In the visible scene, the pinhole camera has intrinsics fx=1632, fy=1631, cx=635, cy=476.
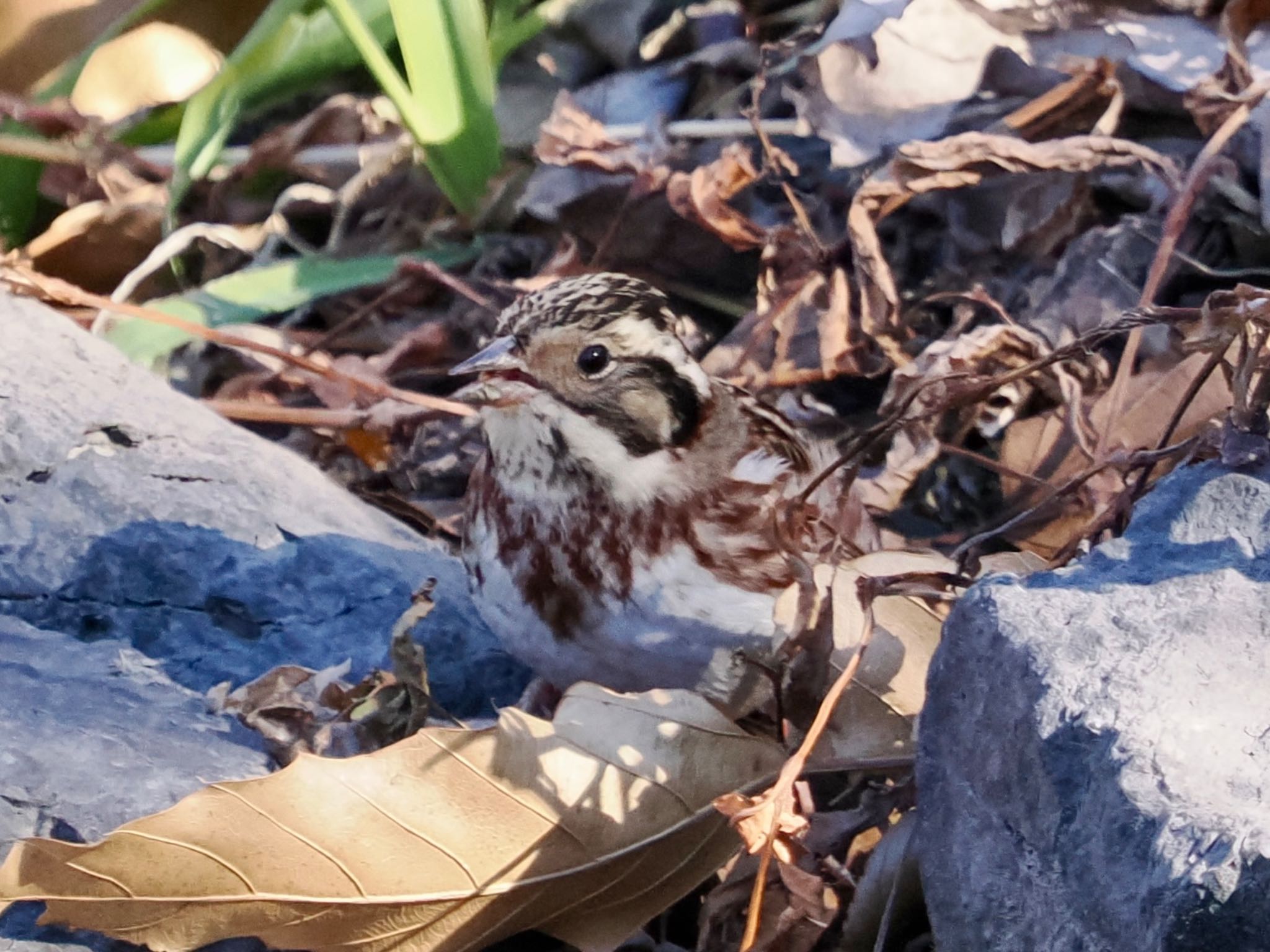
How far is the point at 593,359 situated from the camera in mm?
2156

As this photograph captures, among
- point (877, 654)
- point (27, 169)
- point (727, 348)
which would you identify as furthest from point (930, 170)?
point (27, 169)

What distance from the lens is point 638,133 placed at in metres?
3.43

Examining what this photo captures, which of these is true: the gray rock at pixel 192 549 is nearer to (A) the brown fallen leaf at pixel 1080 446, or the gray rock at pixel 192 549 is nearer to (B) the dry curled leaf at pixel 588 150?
(A) the brown fallen leaf at pixel 1080 446

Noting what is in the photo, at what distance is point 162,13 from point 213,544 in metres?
1.92

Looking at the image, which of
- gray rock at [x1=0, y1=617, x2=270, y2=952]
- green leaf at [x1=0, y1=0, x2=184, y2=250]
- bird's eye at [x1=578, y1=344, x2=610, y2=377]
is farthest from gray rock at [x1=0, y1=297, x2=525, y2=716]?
green leaf at [x1=0, y1=0, x2=184, y2=250]

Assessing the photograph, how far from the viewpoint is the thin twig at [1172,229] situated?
2.54 meters

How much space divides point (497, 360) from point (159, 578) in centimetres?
59

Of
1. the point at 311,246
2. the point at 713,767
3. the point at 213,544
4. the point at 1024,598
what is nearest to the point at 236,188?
the point at 311,246

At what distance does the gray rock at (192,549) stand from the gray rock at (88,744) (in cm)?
11

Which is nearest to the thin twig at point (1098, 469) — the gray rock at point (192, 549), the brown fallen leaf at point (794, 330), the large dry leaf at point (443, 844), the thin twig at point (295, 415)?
the large dry leaf at point (443, 844)

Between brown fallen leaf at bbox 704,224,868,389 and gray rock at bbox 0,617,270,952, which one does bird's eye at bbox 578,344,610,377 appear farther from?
brown fallen leaf at bbox 704,224,868,389

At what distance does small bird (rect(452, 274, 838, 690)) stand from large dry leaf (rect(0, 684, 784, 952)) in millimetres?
318

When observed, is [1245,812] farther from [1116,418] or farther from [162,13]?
[162,13]

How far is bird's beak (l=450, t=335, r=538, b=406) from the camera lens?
6.88 ft
